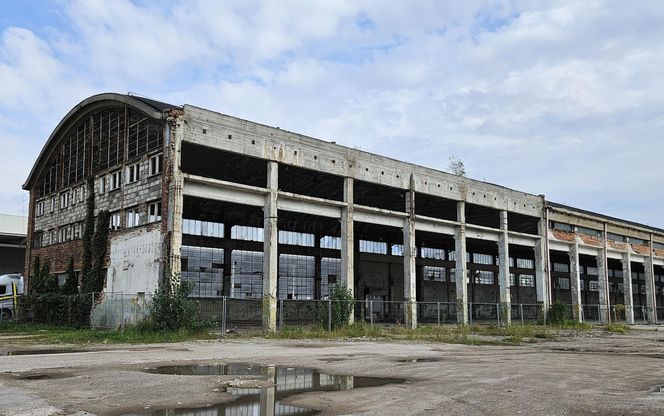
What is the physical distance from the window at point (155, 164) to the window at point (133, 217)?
8.37 feet

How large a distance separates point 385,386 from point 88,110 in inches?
1326

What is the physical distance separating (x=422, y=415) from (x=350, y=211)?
2645 centimetres

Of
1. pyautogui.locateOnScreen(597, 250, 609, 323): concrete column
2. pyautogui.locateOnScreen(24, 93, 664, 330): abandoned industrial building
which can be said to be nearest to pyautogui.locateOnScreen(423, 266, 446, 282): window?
pyautogui.locateOnScreen(24, 93, 664, 330): abandoned industrial building

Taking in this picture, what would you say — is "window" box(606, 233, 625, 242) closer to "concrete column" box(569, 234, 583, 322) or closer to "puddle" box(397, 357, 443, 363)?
"concrete column" box(569, 234, 583, 322)

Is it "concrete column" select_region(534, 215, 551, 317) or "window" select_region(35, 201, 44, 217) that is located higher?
"window" select_region(35, 201, 44, 217)

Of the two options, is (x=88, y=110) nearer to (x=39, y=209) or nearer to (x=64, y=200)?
(x=64, y=200)

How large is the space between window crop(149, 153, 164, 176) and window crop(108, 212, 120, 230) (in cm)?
501

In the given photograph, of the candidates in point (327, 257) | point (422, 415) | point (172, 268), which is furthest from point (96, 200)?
point (422, 415)

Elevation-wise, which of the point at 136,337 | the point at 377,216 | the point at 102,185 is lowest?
the point at 136,337

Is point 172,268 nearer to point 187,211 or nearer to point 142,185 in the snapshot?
point 142,185

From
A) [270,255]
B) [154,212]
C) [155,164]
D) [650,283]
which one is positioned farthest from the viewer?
[650,283]

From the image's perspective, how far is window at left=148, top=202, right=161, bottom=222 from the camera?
29.6 m

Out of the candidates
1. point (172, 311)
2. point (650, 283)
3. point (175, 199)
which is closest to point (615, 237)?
point (650, 283)

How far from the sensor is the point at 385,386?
1123cm
